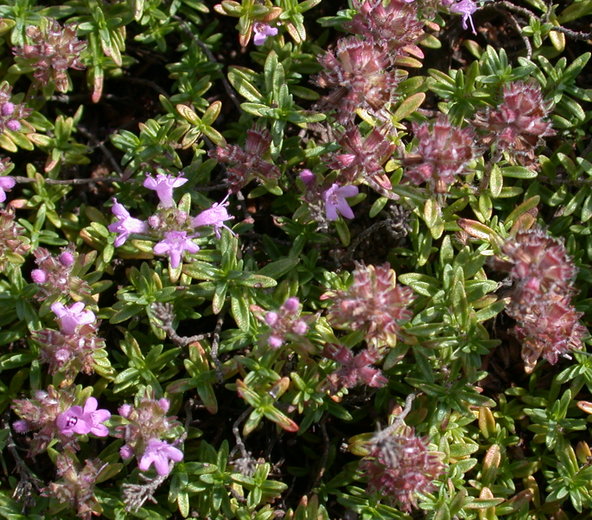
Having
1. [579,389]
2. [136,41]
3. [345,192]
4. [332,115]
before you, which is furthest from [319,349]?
[136,41]

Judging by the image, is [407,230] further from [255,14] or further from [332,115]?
[255,14]

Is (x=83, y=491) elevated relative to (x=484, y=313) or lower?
lower

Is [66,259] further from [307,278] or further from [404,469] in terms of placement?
[404,469]

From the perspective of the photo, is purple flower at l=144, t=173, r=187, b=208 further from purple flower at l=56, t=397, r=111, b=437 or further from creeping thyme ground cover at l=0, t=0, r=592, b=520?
purple flower at l=56, t=397, r=111, b=437

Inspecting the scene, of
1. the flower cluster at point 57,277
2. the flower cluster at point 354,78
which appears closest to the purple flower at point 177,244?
the flower cluster at point 57,277

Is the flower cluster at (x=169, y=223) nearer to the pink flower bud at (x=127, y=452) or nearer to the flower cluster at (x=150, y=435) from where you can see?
the flower cluster at (x=150, y=435)

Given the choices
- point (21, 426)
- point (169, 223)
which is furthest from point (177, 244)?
point (21, 426)

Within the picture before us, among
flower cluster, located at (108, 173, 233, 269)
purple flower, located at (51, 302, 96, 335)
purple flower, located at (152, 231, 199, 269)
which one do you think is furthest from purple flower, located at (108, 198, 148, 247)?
purple flower, located at (51, 302, 96, 335)
